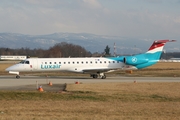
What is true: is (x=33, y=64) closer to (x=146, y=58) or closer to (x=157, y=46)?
(x=146, y=58)

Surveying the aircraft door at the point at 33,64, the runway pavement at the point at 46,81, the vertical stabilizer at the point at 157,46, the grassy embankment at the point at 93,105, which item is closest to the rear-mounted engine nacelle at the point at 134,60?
the vertical stabilizer at the point at 157,46

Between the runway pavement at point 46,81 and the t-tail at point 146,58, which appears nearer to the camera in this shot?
the runway pavement at point 46,81

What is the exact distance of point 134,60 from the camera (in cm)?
3809

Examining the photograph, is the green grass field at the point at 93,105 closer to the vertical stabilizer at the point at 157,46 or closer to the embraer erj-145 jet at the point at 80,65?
the embraer erj-145 jet at the point at 80,65

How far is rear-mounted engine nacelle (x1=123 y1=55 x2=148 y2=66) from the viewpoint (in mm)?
37822

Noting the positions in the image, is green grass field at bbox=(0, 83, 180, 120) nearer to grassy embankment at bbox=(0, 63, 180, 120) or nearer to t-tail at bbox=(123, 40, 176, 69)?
grassy embankment at bbox=(0, 63, 180, 120)

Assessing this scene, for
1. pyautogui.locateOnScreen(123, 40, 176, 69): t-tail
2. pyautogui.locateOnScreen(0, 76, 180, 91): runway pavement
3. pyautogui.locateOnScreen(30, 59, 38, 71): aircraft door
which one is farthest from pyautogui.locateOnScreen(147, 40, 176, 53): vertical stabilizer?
pyautogui.locateOnScreen(30, 59, 38, 71): aircraft door

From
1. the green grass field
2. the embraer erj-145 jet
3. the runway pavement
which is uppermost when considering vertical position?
the embraer erj-145 jet

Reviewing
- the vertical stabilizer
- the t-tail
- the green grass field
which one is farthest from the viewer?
the vertical stabilizer

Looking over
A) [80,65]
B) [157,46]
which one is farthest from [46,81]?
[157,46]

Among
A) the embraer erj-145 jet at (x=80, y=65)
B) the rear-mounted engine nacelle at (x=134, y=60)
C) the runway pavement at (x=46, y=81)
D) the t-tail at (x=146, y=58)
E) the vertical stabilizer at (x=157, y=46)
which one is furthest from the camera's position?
the vertical stabilizer at (x=157, y=46)

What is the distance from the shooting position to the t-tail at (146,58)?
125ft

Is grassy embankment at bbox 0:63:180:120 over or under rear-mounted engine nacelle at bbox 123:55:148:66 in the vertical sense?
under

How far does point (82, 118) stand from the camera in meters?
13.1
